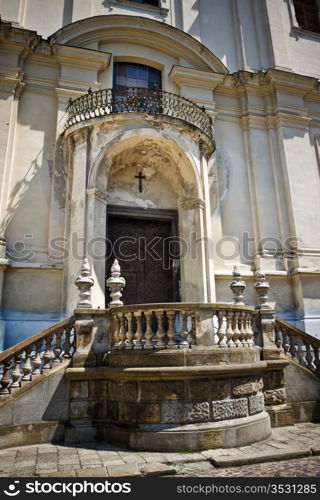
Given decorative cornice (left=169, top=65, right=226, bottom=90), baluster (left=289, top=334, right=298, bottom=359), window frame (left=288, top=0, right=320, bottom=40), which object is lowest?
baluster (left=289, top=334, right=298, bottom=359)

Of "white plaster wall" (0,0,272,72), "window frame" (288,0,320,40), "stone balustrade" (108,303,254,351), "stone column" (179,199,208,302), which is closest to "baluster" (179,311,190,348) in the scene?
"stone balustrade" (108,303,254,351)

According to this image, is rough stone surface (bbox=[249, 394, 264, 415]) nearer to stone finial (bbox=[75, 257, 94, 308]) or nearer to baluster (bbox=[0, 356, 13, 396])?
stone finial (bbox=[75, 257, 94, 308])

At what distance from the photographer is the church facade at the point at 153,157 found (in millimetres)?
9133

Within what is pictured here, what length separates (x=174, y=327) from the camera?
5.67 metres

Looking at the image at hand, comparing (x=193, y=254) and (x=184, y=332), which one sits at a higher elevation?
(x=193, y=254)

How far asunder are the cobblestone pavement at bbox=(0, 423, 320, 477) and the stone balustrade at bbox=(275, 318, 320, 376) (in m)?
1.94

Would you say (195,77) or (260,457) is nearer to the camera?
(260,457)

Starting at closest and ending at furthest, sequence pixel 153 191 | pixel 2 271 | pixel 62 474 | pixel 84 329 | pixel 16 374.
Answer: pixel 62 474, pixel 16 374, pixel 84 329, pixel 2 271, pixel 153 191

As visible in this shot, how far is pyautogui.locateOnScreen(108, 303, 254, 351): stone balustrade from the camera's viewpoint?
555cm

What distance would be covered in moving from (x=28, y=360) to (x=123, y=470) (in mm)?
2443

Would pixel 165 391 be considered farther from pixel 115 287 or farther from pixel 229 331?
pixel 115 287

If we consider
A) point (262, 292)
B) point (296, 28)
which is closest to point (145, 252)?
point (262, 292)

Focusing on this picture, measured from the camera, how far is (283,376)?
6.81m
